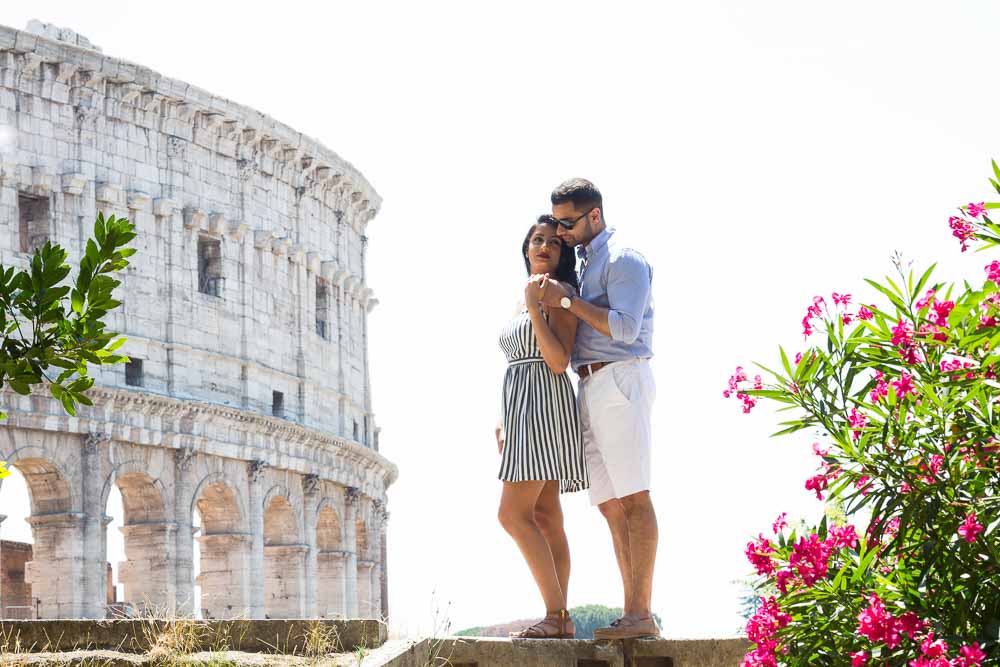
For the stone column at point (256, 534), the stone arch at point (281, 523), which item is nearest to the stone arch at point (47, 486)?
the stone column at point (256, 534)

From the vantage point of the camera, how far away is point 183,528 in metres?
29.6

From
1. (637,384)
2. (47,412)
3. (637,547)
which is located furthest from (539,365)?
(47,412)

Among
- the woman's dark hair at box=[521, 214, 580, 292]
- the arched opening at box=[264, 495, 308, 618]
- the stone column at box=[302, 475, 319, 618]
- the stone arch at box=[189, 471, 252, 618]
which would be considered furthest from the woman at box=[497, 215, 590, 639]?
the stone column at box=[302, 475, 319, 618]

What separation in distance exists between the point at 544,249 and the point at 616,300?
0.53m

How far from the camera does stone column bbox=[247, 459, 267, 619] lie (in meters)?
31.3

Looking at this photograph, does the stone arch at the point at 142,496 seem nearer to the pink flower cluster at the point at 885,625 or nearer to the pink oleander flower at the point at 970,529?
the pink flower cluster at the point at 885,625

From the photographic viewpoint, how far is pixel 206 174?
1251 inches

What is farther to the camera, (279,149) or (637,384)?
(279,149)

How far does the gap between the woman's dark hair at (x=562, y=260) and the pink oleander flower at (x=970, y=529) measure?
2916 mm

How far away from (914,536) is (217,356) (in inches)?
1032

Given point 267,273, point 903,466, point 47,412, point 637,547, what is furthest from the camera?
point 267,273

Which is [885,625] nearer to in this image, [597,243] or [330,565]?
[597,243]

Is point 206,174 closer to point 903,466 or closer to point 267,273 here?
point 267,273

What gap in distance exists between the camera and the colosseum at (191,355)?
1088 inches
